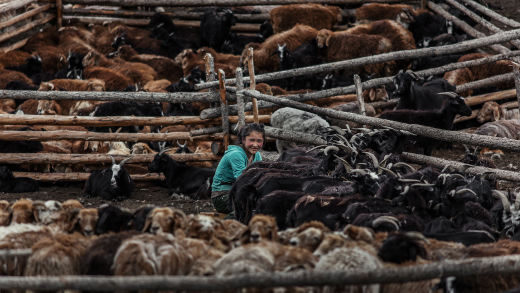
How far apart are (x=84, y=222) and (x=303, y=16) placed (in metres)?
15.6

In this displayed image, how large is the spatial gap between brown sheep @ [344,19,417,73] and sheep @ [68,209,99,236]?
12.5 m

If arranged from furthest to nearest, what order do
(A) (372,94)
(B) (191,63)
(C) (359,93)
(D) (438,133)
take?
(B) (191,63) → (A) (372,94) → (C) (359,93) → (D) (438,133)

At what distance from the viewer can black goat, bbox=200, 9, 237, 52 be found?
2005cm

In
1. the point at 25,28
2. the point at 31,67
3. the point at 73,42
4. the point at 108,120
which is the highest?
the point at 25,28

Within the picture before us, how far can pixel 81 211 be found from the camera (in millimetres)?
4984

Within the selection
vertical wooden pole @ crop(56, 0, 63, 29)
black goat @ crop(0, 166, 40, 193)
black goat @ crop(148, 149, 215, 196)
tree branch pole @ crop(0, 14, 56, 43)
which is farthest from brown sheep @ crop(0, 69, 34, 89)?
black goat @ crop(148, 149, 215, 196)

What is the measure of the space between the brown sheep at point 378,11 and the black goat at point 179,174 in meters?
11.4

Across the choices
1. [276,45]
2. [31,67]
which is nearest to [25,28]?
[31,67]

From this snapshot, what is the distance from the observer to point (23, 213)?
5152 mm

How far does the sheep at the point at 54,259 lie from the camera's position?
3.99 metres

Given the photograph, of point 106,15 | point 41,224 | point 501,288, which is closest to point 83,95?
point 41,224

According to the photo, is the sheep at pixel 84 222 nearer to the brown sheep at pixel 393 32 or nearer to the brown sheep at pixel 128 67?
the brown sheep at pixel 128 67

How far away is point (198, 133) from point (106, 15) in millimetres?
13586

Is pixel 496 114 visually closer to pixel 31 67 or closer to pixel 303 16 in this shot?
pixel 303 16
